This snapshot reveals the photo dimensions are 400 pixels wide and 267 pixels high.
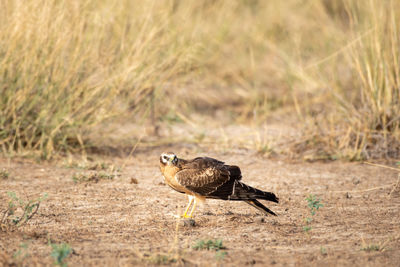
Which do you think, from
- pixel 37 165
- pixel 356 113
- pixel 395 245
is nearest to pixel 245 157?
pixel 356 113

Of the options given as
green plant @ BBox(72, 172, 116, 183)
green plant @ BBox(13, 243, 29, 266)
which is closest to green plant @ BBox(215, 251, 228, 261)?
green plant @ BBox(13, 243, 29, 266)

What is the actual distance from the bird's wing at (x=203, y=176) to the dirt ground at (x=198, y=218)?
0.94 ft

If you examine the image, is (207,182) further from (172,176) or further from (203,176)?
(172,176)

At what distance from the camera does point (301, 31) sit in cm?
1098

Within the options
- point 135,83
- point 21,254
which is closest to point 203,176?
point 21,254

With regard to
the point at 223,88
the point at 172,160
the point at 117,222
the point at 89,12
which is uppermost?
the point at 89,12

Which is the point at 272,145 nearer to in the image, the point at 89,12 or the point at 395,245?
the point at 89,12

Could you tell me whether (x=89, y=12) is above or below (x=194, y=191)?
above

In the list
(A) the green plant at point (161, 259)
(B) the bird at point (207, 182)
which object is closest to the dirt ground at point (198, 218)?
(A) the green plant at point (161, 259)

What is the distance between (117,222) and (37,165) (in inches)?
85.9

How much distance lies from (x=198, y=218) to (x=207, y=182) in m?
0.38

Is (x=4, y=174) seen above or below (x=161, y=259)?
below

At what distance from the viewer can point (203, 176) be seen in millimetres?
4465

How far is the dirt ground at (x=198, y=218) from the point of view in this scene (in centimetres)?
366
